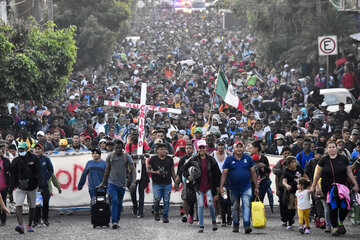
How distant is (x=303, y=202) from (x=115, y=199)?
9.77ft

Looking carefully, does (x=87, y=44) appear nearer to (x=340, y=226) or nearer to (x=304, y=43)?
(x=304, y=43)

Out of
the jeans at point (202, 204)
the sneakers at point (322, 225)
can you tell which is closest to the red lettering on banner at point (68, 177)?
the jeans at point (202, 204)

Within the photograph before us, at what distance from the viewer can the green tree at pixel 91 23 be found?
40.2 m

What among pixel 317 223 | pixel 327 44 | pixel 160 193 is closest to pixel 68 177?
pixel 160 193

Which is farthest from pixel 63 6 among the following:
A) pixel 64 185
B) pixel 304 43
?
pixel 64 185

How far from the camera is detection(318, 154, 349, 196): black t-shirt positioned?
1416 centimetres

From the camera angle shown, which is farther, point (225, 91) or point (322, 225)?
point (225, 91)

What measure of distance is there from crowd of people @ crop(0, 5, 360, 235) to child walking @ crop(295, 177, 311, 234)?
0.05 ft

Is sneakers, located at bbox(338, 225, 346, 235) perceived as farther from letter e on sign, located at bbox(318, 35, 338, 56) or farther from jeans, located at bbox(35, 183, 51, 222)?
letter e on sign, located at bbox(318, 35, 338, 56)

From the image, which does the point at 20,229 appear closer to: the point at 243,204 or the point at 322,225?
the point at 243,204

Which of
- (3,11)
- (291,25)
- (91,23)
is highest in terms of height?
(3,11)

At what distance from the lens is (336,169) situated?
14164 mm

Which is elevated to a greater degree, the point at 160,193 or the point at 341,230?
the point at 160,193

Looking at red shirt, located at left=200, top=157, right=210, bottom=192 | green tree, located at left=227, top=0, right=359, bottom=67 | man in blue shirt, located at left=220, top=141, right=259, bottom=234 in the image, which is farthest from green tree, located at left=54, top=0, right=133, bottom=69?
man in blue shirt, located at left=220, top=141, right=259, bottom=234
